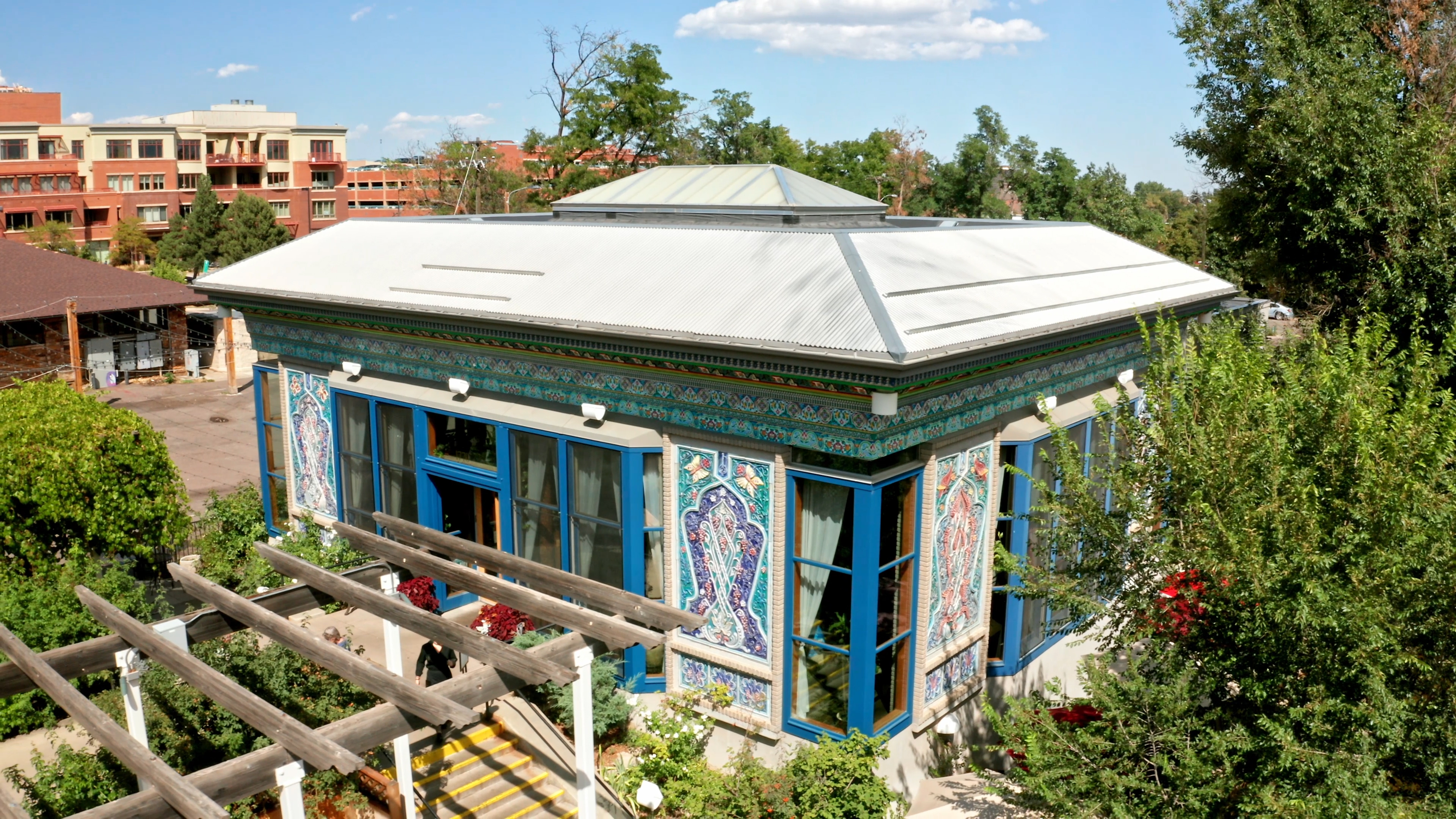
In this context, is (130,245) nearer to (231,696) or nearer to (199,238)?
(199,238)

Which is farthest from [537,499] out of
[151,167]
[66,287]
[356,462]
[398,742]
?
[151,167]

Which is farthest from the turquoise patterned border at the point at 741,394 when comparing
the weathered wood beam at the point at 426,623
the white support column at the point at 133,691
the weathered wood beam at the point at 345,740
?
the white support column at the point at 133,691

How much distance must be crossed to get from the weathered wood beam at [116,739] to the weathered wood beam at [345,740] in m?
0.11

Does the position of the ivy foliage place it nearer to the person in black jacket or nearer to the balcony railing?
the person in black jacket

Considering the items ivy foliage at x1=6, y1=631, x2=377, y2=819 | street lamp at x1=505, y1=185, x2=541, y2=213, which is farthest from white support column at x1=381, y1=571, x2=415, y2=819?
street lamp at x1=505, y1=185, x2=541, y2=213

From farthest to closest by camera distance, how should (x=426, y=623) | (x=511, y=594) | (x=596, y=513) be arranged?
1. (x=596, y=513)
2. (x=511, y=594)
3. (x=426, y=623)

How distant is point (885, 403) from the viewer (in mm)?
9492

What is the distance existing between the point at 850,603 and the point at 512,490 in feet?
15.3

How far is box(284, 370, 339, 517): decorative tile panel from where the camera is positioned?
15852 millimetres

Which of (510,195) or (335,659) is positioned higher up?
(510,195)

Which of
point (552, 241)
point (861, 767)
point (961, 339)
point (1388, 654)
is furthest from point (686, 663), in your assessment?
point (1388, 654)

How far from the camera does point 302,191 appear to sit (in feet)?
270

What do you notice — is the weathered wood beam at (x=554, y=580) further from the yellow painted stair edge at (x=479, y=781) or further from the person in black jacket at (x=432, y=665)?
the yellow painted stair edge at (x=479, y=781)

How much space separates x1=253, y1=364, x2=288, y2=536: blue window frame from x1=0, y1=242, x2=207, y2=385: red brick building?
77.6ft
